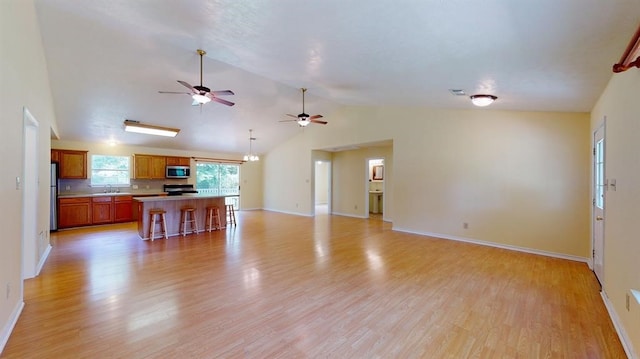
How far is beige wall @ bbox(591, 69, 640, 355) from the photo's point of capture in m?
2.07

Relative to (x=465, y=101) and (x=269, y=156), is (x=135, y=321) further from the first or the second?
(x=269, y=156)

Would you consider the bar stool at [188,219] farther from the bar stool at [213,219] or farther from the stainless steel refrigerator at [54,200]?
the stainless steel refrigerator at [54,200]

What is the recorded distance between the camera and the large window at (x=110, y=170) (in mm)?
7703

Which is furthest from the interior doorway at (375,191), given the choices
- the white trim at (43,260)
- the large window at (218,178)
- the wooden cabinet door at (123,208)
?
the white trim at (43,260)

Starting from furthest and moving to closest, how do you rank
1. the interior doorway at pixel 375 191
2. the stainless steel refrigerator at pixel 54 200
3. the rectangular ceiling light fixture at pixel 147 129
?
1. the interior doorway at pixel 375 191
2. the stainless steel refrigerator at pixel 54 200
3. the rectangular ceiling light fixture at pixel 147 129

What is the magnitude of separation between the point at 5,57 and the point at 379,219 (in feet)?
26.4

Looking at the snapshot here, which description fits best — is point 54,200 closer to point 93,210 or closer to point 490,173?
point 93,210

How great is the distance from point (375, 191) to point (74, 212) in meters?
8.71

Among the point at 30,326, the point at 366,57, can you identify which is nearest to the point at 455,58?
the point at 366,57

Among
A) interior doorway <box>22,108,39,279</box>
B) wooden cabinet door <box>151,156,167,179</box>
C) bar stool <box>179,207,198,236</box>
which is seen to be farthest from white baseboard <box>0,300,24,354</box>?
wooden cabinet door <box>151,156,167,179</box>

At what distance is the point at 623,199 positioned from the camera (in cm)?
239

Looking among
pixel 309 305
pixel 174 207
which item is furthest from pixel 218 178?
pixel 309 305

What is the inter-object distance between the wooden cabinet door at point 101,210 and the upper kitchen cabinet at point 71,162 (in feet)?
2.44

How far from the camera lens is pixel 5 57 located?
7.11ft
